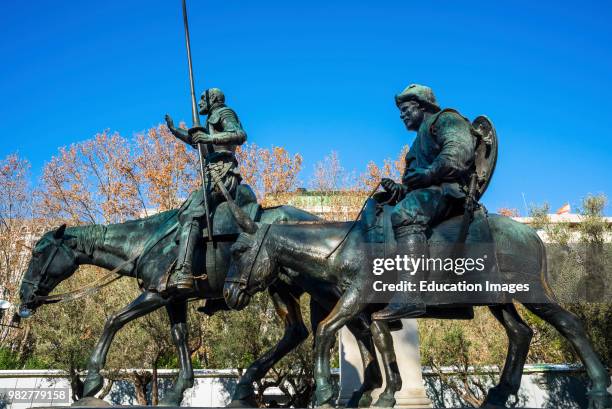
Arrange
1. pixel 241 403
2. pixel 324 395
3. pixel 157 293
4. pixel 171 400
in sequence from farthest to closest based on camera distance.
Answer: pixel 157 293 → pixel 241 403 → pixel 171 400 → pixel 324 395

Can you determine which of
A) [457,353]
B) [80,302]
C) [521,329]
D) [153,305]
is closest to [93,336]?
[80,302]

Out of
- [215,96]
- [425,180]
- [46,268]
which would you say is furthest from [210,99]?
[425,180]

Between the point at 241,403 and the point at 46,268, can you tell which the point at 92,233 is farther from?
the point at 241,403

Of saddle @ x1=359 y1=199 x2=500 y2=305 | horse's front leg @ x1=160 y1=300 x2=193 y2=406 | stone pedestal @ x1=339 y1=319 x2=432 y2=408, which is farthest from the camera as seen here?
stone pedestal @ x1=339 y1=319 x2=432 y2=408

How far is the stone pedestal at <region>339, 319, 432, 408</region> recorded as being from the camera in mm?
11117

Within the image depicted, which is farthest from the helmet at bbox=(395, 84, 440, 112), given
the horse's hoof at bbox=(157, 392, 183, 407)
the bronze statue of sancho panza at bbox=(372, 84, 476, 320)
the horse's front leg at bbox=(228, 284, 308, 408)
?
the horse's hoof at bbox=(157, 392, 183, 407)

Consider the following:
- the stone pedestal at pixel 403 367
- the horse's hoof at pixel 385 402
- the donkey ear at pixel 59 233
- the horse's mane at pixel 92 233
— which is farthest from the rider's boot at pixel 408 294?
the donkey ear at pixel 59 233

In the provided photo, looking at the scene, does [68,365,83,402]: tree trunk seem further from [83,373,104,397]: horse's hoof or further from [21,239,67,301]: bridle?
[83,373,104,397]: horse's hoof

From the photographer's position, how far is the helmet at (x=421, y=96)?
850cm

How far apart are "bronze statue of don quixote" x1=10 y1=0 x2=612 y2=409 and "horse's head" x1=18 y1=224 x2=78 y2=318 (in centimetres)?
142

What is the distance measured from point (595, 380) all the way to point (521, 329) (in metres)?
1.19

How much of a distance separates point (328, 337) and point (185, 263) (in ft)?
9.78

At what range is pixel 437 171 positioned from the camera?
7.50 meters

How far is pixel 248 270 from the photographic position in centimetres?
741
